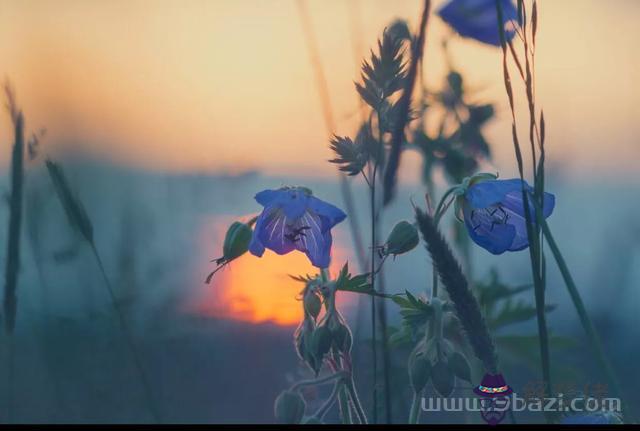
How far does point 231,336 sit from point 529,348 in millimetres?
612

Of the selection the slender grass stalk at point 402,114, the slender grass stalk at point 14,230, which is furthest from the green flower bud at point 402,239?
the slender grass stalk at point 14,230

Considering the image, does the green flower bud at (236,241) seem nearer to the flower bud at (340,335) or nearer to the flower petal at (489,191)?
the flower bud at (340,335)

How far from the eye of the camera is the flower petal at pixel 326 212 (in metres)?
1.18

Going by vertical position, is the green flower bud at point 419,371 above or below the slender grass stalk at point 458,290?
below

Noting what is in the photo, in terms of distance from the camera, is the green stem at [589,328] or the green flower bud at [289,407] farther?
the green flower bud at [289,407]

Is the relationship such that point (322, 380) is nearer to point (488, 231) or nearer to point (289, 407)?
point (289, 407)

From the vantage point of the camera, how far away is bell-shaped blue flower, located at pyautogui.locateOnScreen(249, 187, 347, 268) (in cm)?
122

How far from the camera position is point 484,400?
1.17 metres

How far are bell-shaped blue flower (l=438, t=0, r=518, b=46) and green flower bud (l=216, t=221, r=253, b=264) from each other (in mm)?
568

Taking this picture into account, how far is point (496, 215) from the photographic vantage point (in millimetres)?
1389

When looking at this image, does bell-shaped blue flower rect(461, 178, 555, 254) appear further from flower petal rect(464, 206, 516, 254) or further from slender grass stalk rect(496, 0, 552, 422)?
slender grass stalk rect(496, 0, 552, 422)

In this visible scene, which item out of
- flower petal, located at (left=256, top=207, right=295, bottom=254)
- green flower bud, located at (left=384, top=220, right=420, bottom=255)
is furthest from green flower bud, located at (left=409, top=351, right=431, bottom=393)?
flower petal, located at (left=256, top=207, right=295, bottom=254)

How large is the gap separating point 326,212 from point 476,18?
23.9 inches
